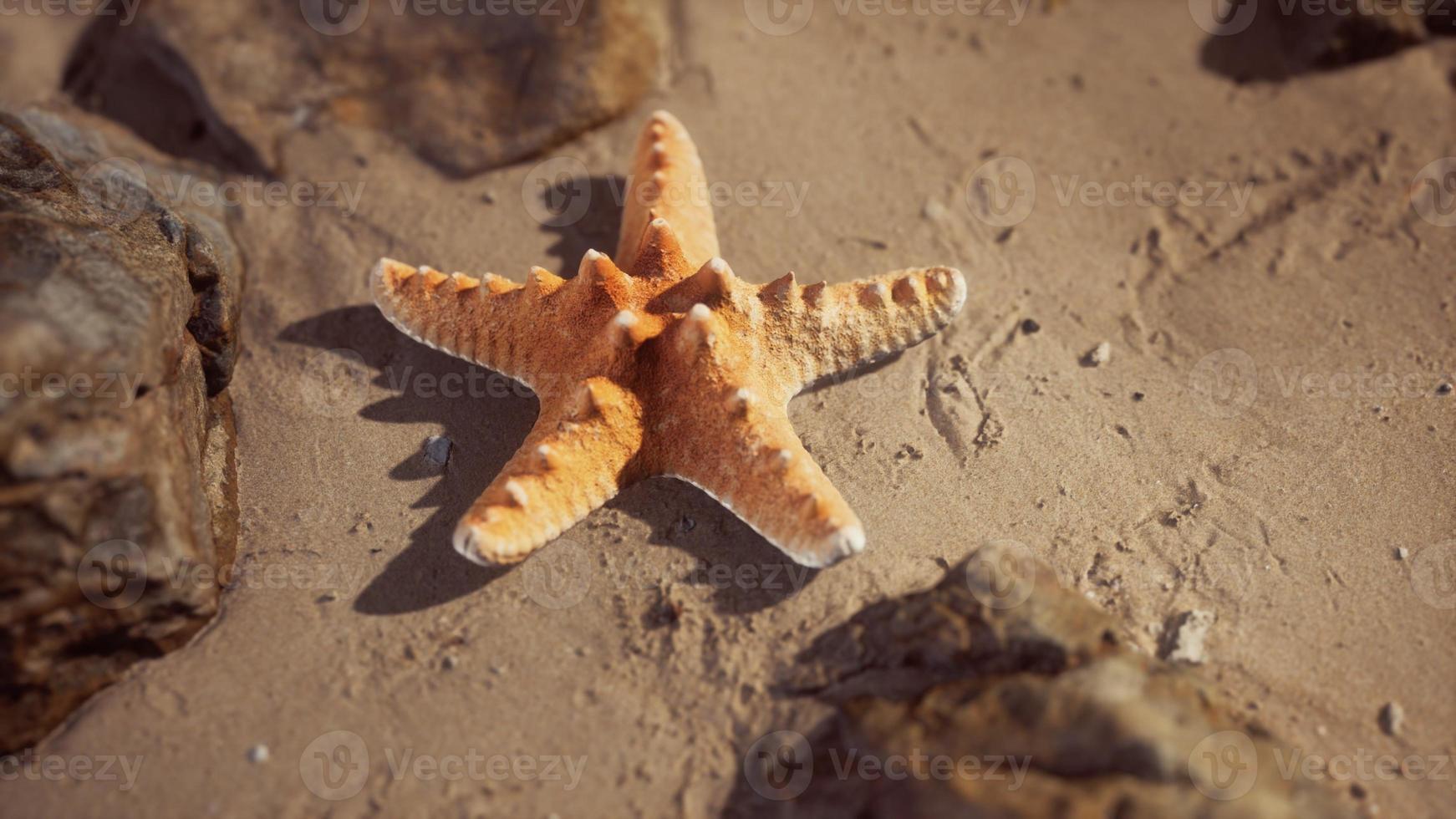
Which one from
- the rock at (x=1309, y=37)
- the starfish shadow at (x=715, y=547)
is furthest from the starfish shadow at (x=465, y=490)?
the rock at (x=1309, y=37)

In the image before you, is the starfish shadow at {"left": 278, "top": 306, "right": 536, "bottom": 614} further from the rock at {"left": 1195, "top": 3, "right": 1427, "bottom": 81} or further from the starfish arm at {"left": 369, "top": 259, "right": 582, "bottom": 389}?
the rock at {"left": 1195, "top": 3, "right": 1427, "bottom": 81}

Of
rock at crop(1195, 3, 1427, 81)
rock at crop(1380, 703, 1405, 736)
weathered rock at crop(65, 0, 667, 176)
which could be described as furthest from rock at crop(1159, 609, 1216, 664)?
weathered rock at crop(65, 0, 667, 176)

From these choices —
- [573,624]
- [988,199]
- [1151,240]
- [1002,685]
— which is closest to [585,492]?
[573,624]

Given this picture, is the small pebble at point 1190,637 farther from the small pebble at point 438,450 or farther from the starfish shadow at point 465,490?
the small pebble at point 438,450

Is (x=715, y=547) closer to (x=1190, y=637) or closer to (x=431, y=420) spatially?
(x=431, y=420)

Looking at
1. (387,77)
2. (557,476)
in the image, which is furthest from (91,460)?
(387,77)

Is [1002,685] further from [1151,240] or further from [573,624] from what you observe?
A: [1151,240]

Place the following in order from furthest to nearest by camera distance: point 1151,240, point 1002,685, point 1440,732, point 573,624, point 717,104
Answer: point 717,104
point 1151,240
point 573,624
point 1440,732
point 1002,685
